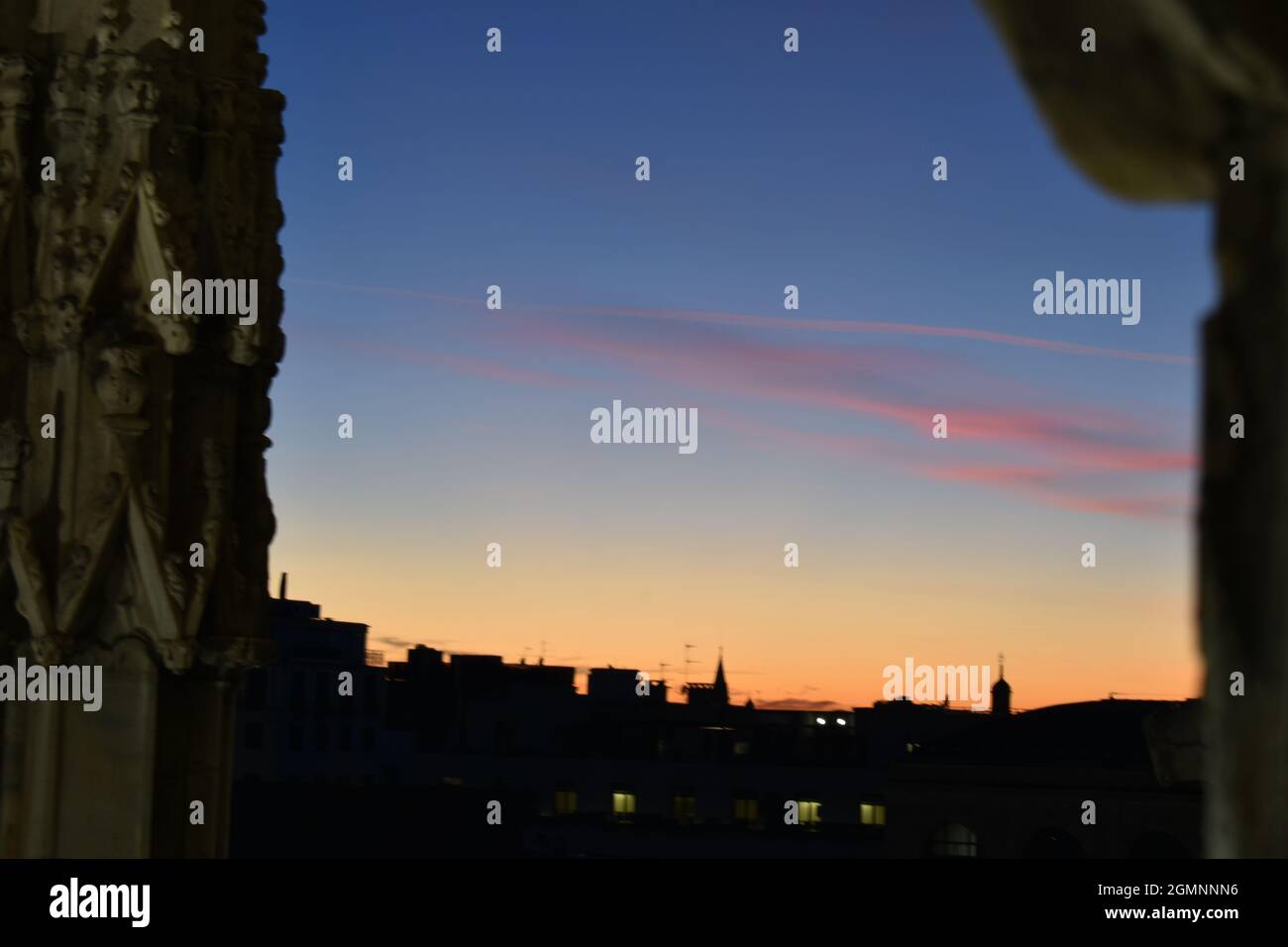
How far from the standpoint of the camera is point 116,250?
505 cm

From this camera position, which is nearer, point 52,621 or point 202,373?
point 52,621

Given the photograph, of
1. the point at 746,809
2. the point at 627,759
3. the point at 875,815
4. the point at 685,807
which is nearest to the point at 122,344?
the point at 627,759

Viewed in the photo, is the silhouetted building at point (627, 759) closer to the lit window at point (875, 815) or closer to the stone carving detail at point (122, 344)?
the lit window at point (875, 815)

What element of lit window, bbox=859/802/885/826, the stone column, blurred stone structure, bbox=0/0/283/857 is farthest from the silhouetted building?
the stone column

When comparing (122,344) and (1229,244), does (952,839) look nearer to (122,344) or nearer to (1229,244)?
(122,344)

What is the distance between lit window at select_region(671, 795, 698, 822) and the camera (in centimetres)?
7938

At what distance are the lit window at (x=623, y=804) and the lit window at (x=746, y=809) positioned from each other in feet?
15.5

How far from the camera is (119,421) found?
16.4ft
